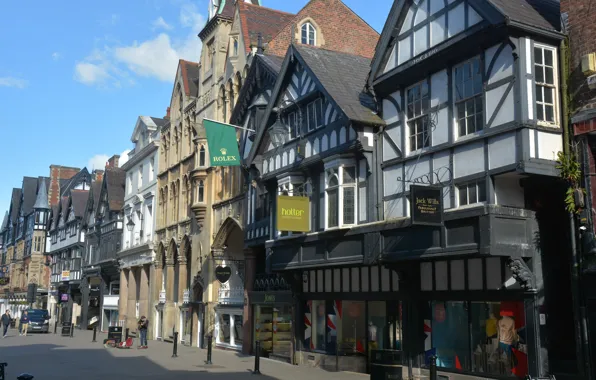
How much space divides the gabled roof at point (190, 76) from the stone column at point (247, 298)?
13.9 m

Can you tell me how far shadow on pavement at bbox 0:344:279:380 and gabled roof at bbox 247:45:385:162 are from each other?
25.7 ft

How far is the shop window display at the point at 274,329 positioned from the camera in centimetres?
2395

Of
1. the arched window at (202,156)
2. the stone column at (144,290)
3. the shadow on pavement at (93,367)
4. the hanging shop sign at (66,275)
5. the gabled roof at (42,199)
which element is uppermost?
the gabled roof at (42,199)

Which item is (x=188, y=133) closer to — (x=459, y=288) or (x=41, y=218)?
(x=459, y=288)

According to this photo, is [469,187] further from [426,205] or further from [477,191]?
[426,205]

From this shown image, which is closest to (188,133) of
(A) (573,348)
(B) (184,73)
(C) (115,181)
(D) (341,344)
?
(B) (184,73)

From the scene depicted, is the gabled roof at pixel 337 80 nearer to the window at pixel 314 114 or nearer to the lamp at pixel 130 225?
the window at pixel 314 114

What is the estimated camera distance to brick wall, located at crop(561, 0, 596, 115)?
13562mm

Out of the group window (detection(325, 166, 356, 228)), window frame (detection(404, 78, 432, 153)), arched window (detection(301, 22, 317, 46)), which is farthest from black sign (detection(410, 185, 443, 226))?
arched window (detection(301, 22, 317, 46))

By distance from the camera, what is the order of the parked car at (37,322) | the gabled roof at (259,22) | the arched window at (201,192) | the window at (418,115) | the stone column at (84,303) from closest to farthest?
the window at (418,115), the gabled roof at (259,22), the arched window at (201,192), the parked car at (37,322), the stone column at (84,303)

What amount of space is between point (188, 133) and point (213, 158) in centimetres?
1324

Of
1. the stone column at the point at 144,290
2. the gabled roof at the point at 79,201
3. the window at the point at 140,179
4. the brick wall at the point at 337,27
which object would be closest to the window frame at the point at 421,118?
the brick wall at the point at 337,27

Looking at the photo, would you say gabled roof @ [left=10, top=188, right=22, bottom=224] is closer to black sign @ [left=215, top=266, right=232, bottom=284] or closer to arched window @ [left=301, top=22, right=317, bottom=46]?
arched window @ [left=301, top=22, right=317, bottom=46]

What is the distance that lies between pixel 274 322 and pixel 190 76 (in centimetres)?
1874
